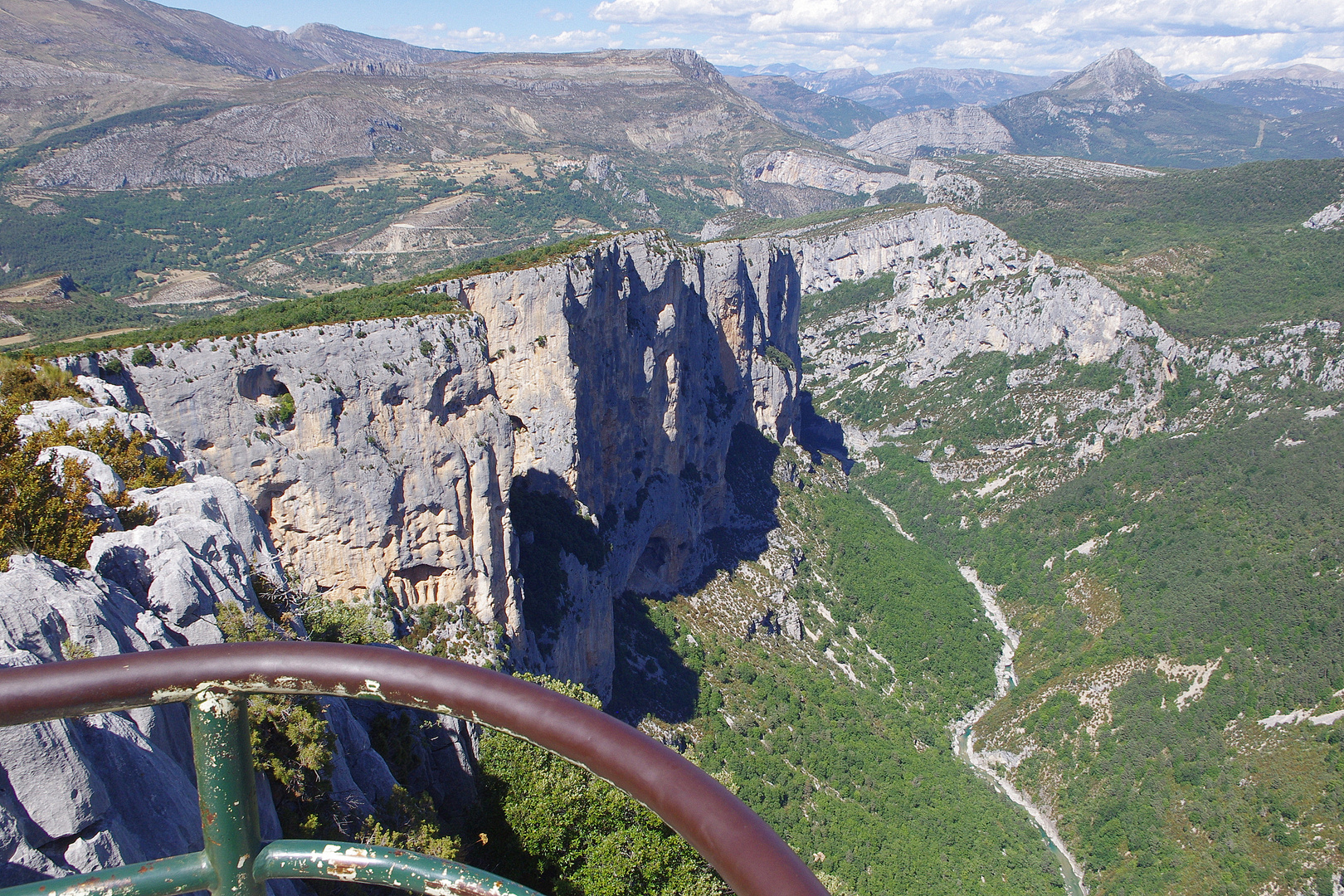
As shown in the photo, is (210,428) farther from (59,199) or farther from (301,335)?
(59,199)

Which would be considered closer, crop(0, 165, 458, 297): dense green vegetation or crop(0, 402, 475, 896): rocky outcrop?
crop(0, 402, 475, 896): rocky outcrop

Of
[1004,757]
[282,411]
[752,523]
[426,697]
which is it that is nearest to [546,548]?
[282,411]

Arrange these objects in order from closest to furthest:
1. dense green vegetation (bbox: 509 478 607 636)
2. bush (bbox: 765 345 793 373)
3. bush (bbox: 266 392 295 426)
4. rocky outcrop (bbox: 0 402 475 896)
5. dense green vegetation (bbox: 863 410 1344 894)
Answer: rocky outcrop (bbox: 0 402 475 896)
bush (bbox: 266 392 295 426)
dense green vegetation (bbox: 509 478 607 636)
dense green vegetation (bbox: 863 410 1344 894)
bush (bbox: 765 345 793 373)

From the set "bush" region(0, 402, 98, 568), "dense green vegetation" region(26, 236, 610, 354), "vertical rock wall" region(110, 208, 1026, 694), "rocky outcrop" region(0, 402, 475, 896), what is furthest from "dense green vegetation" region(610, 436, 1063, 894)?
"bush" region(0, 402, 98, 568)

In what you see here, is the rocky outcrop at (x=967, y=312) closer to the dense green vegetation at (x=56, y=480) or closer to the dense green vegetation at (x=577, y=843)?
the dense green vegetation at (x=577, y=843)

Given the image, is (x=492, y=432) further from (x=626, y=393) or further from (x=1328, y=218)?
(x=1328, y=218)

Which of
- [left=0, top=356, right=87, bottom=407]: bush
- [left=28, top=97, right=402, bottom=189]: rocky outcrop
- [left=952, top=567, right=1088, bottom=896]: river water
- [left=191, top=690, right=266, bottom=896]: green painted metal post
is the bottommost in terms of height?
[left=952, top=567, right=1088, bottom=896]: river water

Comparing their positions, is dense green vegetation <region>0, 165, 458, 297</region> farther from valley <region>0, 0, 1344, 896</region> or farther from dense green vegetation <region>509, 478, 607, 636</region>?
dense green vegetation <region>509, 478, 607, 636</region>
